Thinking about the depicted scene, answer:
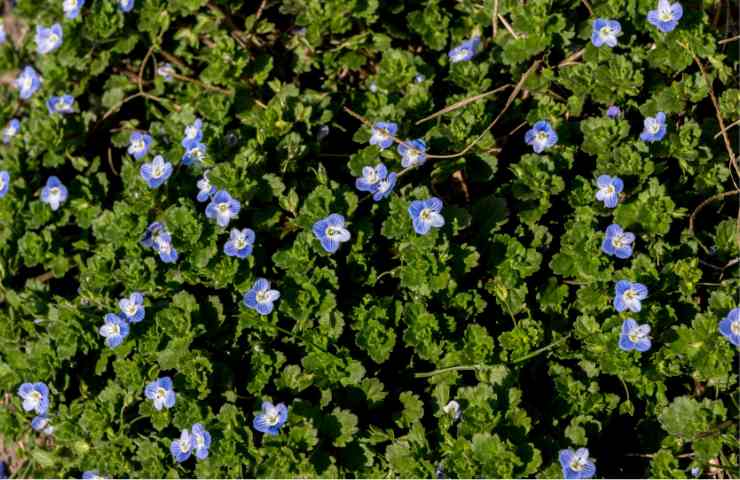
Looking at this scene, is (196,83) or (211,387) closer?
(211,387)

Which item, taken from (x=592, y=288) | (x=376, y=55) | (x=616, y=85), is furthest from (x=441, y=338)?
(x=376, y=55)

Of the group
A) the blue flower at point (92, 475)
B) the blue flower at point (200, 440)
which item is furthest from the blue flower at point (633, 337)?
the blue flower at point (92, 475)

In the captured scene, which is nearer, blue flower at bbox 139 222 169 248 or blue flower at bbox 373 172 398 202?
blue flower at bbox 373 172 398 202

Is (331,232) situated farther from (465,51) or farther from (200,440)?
(465,51)

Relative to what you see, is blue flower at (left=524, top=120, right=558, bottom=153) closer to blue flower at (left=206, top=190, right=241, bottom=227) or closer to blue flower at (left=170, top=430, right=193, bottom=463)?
blue flower at (left=206, top=190, right=241, bottom=227)

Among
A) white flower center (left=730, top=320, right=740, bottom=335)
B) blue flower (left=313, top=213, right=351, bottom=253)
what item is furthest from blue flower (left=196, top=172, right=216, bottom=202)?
white flower center (left=730, top=320, right=740, bottom=335)

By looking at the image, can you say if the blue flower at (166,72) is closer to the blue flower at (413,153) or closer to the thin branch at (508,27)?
the blue flower at (413,153)

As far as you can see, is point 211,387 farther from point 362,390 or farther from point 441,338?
point 441,338
